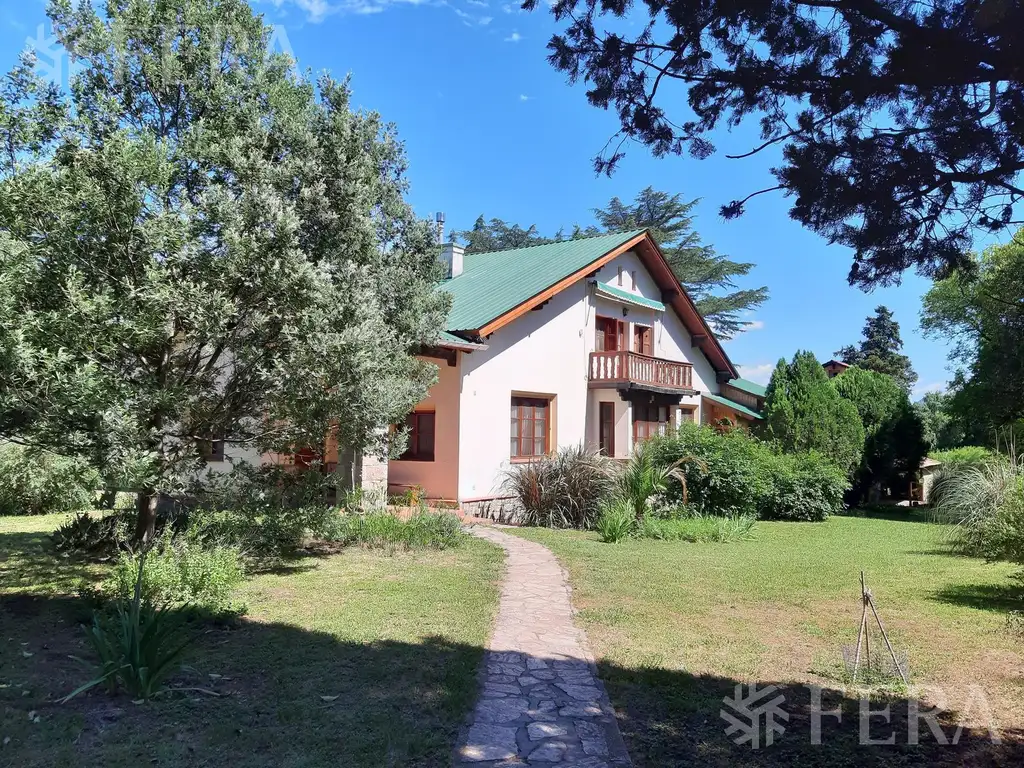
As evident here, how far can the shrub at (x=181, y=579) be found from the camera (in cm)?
641

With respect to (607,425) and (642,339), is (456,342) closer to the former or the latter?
(607,425)

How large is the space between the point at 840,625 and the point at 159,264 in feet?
24.9

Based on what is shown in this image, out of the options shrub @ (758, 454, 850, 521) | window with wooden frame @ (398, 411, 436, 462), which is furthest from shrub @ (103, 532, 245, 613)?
shrub @ (758, 454, 850, 521)

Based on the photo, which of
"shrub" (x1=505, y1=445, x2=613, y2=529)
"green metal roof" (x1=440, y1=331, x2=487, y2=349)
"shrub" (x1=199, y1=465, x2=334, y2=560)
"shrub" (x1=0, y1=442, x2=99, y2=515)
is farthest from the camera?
"shrub" (x1=505, y1=445, x2=613, y2=529)

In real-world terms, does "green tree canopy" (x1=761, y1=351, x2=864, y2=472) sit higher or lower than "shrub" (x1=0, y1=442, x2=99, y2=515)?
higher

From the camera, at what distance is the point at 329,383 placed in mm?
7953

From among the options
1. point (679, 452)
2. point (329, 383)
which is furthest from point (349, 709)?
point (679, 452)

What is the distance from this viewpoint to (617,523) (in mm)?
12156

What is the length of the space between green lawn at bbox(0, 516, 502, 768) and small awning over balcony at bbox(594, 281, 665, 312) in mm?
12497

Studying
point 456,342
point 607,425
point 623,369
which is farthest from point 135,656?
point 607,425

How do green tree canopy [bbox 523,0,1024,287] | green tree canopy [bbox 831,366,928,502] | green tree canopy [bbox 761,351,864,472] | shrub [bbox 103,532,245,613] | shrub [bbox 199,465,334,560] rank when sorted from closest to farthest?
green tree canopy [bbox 523,0,1024,287]
shrub [bbox 103,532,245,613]
shrub [bbox 199,465,334,560]
green tree canopy [bbox 761,351,864,472]
green tree canopy [bbox 831,366,928,502]

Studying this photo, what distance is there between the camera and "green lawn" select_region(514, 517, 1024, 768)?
13.3 ft

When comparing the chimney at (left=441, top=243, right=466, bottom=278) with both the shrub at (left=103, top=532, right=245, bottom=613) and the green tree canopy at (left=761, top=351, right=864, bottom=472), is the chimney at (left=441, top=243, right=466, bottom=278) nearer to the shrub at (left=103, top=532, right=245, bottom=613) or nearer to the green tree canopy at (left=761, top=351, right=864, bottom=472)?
the green tree canopy at (left=761, top=351, right=864, bottom=472)

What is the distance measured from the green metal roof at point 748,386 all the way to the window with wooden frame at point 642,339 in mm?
5980
